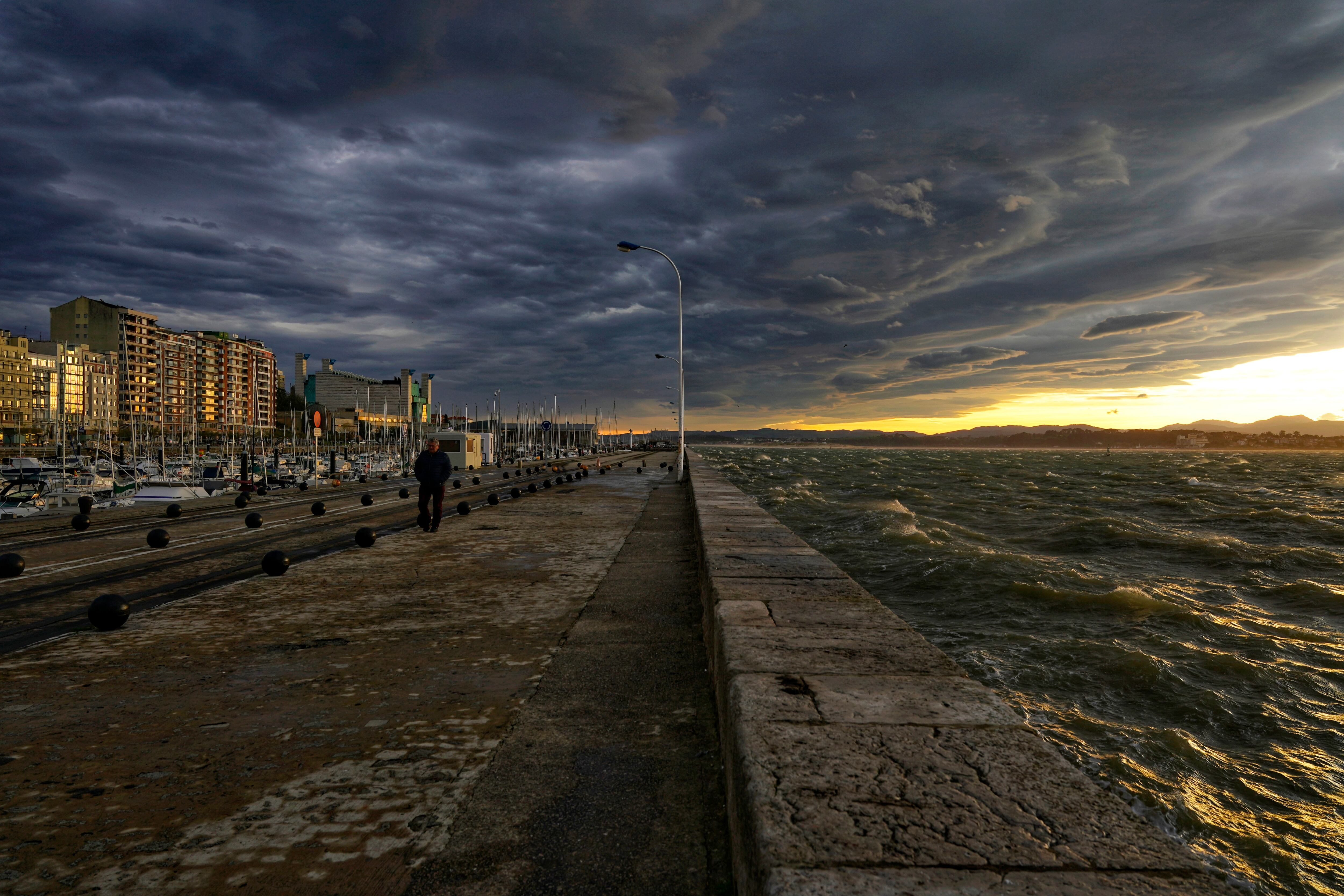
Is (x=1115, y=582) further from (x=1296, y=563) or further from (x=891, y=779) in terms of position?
(x=891, y=779)

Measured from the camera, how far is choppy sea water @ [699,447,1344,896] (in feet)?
14.9

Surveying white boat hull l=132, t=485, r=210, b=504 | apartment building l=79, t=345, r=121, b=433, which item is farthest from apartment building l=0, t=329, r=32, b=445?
white boat hull l=132, t=485, r=210, b=504

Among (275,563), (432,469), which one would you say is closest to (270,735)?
(275,563)

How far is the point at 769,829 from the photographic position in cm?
196

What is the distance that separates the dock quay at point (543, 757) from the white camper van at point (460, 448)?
3461cm

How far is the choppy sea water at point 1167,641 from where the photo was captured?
455 cm

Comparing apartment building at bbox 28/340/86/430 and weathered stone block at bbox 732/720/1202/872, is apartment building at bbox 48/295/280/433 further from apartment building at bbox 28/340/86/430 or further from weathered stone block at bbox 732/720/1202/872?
weathered stone block at bbox 732/720/1202/872

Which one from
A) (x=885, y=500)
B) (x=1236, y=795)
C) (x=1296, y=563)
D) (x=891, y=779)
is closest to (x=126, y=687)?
(x=891, y=779)

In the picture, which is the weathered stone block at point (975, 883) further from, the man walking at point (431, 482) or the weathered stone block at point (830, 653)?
the man walking at point (431, 482)

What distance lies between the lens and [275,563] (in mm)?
8273

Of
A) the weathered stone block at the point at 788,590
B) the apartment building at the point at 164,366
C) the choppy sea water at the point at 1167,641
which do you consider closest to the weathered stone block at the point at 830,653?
the weathered stone block at the point at 788,590

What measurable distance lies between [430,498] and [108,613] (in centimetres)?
702

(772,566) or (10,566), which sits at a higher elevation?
(772,566)

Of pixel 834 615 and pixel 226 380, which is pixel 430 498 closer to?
pixel 834 615
